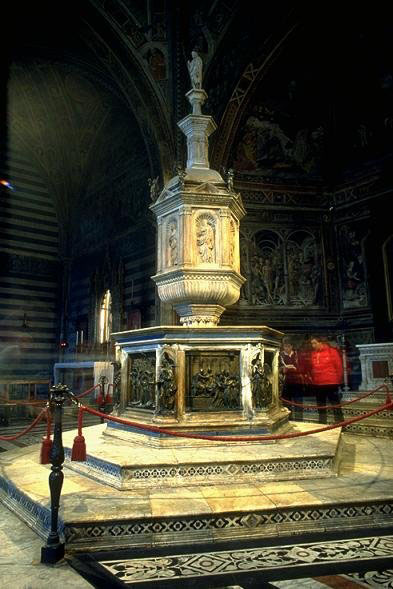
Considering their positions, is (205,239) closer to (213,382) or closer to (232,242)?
(232,242)

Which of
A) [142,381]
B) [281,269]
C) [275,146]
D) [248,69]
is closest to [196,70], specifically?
[142,381]

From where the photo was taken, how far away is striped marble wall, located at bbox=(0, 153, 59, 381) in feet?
55.3

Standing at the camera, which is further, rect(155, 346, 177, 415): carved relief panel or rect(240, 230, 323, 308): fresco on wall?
rect(240, 230, 323, 308): fresco on wall

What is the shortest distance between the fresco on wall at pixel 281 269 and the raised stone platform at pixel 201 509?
8.61m

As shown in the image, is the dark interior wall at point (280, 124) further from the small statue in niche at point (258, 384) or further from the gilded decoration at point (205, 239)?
the small statue in niche at point (258, 384)

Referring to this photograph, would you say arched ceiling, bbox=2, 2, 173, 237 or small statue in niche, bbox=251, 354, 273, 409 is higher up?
arched ceiling, bbox=2, 2, 173, 237

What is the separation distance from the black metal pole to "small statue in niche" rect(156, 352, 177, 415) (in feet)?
4.59

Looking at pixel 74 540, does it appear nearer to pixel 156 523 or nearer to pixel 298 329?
pixel 156 523

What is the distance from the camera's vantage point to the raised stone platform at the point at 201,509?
112 inches

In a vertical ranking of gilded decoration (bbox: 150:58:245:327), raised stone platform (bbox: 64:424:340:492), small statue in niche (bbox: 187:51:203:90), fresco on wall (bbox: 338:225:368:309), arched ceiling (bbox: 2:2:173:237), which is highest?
arched ceiling (bbox: 2:2:173:237)

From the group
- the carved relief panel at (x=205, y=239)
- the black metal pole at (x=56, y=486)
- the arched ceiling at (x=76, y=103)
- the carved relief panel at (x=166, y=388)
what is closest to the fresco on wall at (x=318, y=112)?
the arched ceiling at (x=76, y=103)

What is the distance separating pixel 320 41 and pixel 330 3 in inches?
39.4

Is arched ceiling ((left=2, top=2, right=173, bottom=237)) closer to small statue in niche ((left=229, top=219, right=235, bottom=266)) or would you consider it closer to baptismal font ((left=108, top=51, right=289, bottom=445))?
small statue in niche ((left=229, top=219, right=235, bottom=266))

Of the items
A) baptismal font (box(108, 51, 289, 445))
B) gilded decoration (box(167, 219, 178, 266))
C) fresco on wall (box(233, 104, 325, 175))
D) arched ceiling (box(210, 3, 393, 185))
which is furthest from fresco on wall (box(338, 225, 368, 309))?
gilded decoration (box(167, 219, 178, 266))
